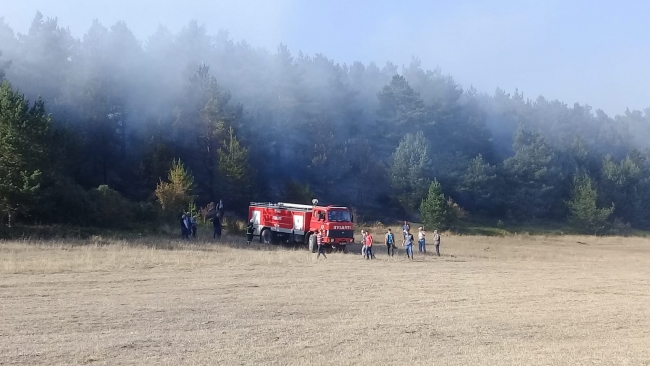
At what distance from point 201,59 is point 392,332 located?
2686 inches

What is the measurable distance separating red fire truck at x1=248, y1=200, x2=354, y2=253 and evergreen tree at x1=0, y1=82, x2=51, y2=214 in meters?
12.2

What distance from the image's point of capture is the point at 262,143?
64.1 m

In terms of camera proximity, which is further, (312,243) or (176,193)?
(176,193)

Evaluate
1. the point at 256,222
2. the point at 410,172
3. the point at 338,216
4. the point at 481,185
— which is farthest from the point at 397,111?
the point at 338,216

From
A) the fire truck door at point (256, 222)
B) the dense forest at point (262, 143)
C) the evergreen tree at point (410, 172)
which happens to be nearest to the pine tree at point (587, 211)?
the dense forest at point (262, 143)

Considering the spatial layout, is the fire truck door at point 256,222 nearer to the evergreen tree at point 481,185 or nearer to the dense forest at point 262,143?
the dense forest at point 262,143

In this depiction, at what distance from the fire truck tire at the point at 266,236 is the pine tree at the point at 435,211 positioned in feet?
72.0

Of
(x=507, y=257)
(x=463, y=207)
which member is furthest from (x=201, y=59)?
(x=507, y=257)

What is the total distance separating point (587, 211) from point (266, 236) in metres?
41.7

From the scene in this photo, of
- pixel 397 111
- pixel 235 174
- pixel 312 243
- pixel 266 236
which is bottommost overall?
pixel 312 243

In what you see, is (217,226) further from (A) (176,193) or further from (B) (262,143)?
(B) (262,143)

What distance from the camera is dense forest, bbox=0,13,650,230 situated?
54.4 meters

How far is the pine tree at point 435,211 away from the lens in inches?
2242

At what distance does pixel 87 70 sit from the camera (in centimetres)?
5906
